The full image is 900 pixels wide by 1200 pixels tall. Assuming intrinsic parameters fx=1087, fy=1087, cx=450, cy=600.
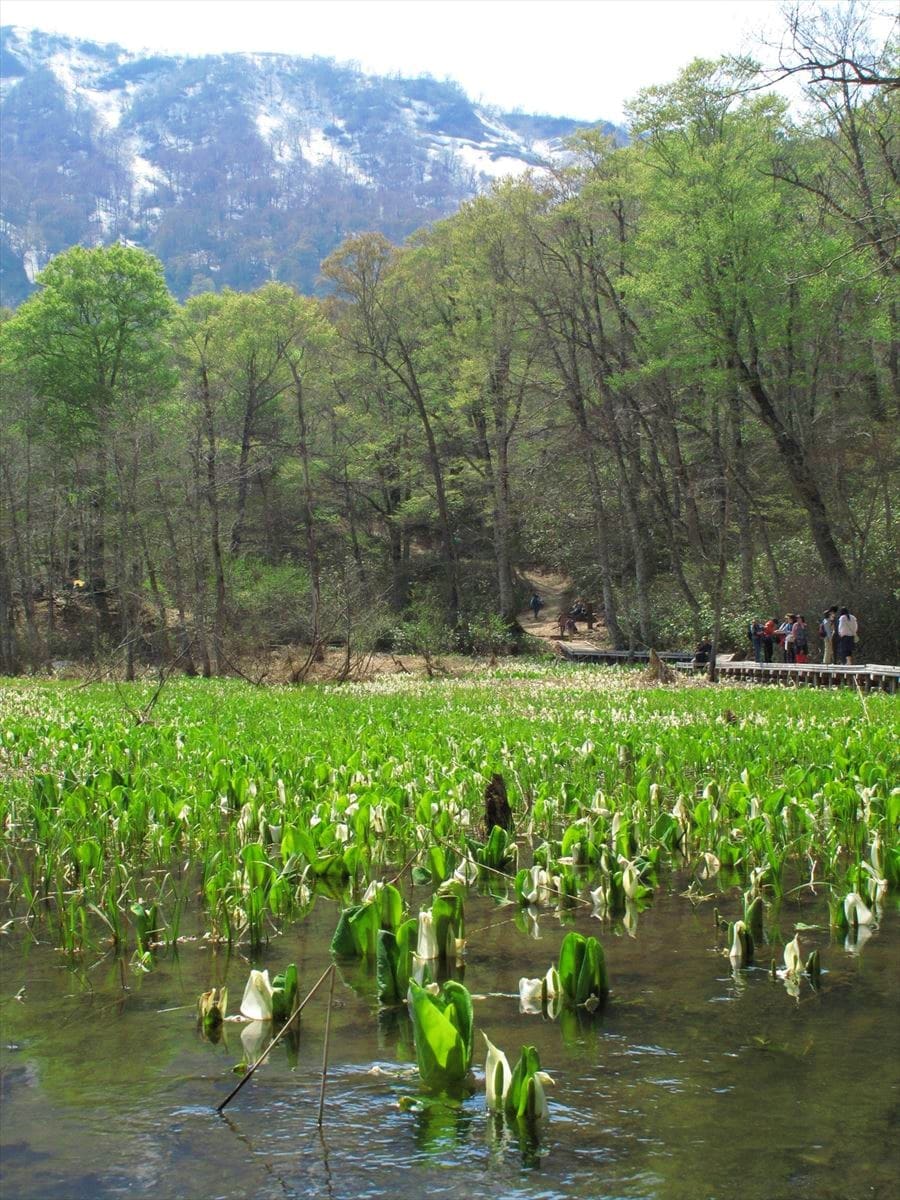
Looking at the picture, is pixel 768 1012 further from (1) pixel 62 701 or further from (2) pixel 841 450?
(2) pixel 841 450

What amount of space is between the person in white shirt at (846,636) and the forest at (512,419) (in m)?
2.18

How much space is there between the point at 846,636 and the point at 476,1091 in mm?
23435

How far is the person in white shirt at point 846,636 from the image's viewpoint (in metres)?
24.3

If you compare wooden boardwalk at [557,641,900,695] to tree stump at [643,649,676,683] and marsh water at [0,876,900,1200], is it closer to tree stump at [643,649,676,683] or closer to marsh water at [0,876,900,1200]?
tree stump at [643,649,676,683]

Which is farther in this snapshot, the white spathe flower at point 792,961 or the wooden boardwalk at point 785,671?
the wooden boardwalk at point 785,671

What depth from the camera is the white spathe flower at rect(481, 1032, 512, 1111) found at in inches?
109

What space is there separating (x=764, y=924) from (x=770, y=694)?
13.9 metres

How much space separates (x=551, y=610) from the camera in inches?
1932

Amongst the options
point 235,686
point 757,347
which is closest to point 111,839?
point 235,686

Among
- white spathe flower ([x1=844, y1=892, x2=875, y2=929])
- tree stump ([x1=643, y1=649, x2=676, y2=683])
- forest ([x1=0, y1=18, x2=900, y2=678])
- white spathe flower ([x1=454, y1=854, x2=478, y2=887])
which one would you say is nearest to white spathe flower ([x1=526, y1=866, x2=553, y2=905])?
white spathe flower ([x1=454, y1=854, x2=478, y2=887])

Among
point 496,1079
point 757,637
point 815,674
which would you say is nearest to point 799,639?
point 757,637

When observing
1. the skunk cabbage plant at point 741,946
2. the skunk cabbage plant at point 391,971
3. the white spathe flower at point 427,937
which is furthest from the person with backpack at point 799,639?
the skunk cabbage plant at point 391,971

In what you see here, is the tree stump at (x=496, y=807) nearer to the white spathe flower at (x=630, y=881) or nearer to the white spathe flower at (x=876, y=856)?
the white spathe flower at (x=630, y=881)

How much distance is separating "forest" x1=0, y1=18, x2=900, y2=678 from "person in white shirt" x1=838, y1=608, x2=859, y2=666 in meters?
2.18
